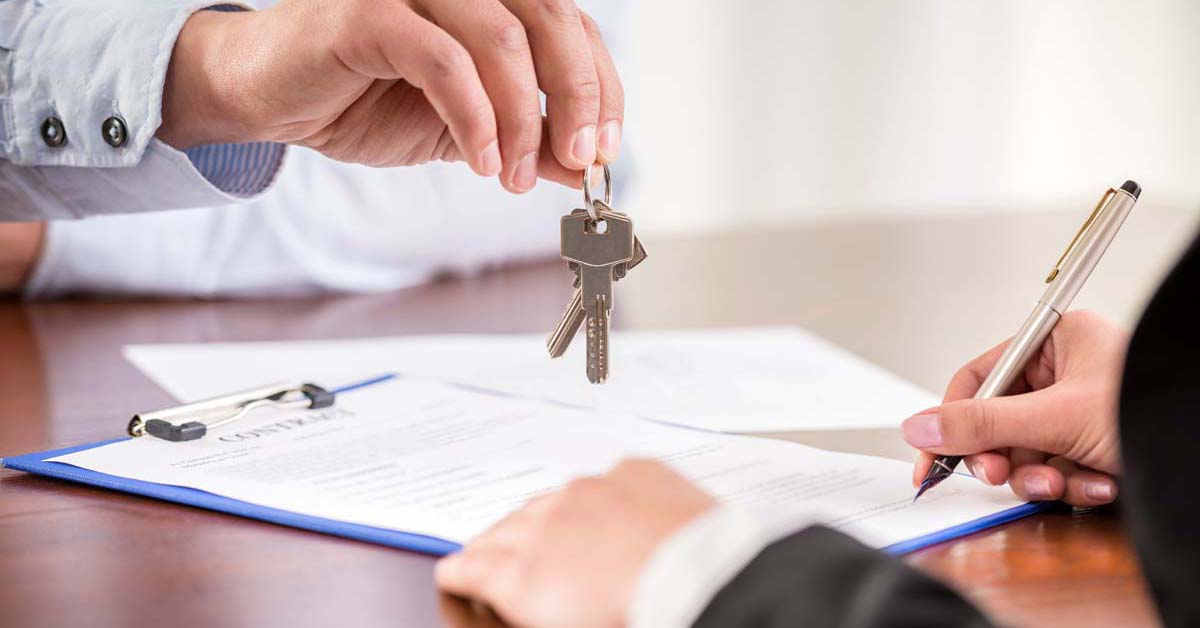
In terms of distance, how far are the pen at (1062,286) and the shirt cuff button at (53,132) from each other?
881 millimetres

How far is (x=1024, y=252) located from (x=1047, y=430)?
123 cm

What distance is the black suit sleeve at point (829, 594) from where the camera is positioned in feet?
1.48

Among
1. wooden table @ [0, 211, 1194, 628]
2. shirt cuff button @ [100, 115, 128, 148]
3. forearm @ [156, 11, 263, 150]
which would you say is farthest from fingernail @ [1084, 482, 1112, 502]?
shirt cuff button @ [100, 115, 128, 148]

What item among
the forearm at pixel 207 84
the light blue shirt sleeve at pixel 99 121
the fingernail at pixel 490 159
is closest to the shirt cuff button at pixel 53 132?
the light blue shirt sleeve at pixel 99 121

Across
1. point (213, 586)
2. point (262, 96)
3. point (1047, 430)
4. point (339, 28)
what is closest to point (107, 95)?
point (262, 96)

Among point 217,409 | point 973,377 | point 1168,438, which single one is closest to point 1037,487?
point 973,377

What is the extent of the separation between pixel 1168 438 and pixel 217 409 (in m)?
0.69

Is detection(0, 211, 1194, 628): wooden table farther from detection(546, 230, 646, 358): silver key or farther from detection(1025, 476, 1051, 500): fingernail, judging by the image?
detection(546, 230, 646, 358): silver key

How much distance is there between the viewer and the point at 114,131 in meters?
1.17

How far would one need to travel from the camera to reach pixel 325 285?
1.68m

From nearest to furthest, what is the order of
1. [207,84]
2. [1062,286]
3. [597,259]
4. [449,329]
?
[1062,286] < [597,259] < [207,84] < [449,329]

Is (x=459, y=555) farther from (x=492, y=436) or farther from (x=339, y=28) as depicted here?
(x=339, y=28)

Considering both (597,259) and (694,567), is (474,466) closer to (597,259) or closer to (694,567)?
(597,259)

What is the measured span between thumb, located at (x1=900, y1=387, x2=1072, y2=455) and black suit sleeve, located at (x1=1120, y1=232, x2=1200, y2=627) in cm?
30
